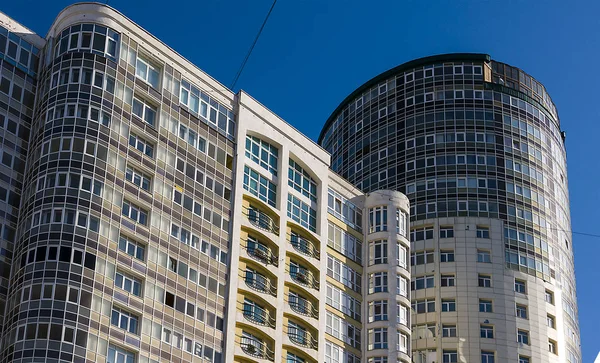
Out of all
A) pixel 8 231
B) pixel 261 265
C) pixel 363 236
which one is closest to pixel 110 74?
pixel 8 231

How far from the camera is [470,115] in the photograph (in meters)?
116

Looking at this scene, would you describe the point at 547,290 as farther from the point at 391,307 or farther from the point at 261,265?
the point at 261,265

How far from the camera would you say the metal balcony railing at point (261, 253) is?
82938 millimetres

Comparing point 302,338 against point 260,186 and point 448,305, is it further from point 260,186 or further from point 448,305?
point 448,305

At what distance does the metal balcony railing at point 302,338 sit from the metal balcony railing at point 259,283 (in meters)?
3.37

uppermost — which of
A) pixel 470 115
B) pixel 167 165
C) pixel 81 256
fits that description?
pixel 470 115

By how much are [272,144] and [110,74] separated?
694 inches

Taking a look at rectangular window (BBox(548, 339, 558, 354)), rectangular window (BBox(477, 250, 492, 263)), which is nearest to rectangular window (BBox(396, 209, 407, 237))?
rectangular window (BBox(477, 250, 492, 263))

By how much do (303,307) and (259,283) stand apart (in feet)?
18.6

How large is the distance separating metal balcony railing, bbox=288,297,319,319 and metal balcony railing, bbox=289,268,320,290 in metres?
1.41

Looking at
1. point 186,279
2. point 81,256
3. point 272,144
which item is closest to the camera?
point 81,256

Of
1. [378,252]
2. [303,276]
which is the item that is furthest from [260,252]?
[378,252]

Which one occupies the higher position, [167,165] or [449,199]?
[449,199]

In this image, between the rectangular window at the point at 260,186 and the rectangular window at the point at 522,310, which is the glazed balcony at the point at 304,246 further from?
the rectangular window at the point at 522,310
